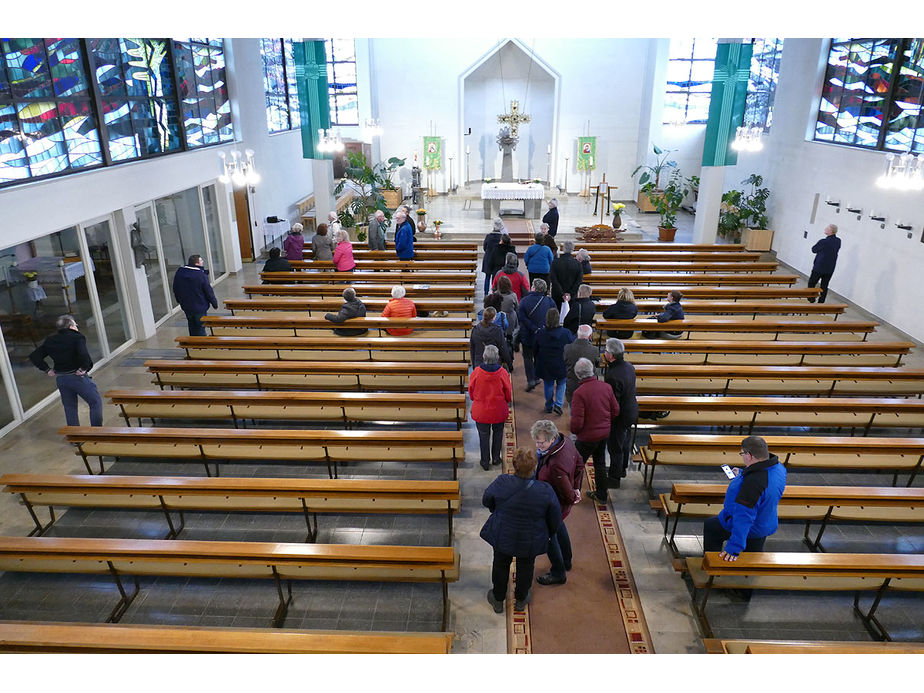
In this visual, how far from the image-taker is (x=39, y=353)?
5.99 m

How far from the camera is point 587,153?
1964 cm

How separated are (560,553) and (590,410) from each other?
117cm

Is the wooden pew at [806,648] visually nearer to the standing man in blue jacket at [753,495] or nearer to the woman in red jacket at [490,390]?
the standing man in blue jacket at [753,495]

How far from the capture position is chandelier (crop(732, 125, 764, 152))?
1213 cm

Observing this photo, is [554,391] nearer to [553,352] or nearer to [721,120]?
[553,352]

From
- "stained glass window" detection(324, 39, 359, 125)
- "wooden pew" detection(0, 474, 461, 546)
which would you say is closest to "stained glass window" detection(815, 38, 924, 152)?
"wooden pew" detection(0, 474, 461, 546)

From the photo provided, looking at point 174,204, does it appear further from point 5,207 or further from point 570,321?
point 570,321

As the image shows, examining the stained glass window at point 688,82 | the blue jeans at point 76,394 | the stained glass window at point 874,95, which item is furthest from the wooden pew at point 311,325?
the stained glass window at point 688,82

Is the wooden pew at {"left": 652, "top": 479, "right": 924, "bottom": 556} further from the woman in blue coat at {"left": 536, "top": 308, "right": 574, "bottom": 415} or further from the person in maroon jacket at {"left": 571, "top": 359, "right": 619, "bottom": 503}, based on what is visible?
the woman in blue coat at {"left": 536, "top": 308, "right": 574, "bottom": 415}

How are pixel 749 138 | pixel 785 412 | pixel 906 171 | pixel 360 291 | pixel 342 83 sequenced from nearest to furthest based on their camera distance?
1. pixel 785 412
2. pixel 906 171
3. pixel 360 291
4. pixel 749 138
5. pixel 342 83

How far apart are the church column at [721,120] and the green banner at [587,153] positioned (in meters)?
6.33

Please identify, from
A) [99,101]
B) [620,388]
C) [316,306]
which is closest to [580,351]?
[620,388]

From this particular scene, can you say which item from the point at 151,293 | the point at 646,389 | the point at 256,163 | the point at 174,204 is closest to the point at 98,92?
the point at 174,204

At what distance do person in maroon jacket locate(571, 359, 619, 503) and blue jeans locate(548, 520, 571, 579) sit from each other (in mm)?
871
